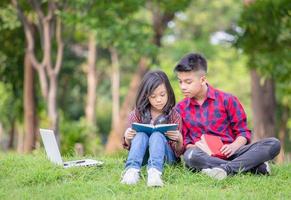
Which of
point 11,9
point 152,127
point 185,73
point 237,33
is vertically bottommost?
point 152,127

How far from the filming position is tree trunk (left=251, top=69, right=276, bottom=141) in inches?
492

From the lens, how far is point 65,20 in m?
11.4

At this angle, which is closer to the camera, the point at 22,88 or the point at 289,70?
the point at 289,70

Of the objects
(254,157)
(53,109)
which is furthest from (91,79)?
(254,157)

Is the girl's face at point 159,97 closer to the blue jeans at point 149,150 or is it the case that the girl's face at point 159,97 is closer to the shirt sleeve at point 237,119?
the blue jeans at point 149,150

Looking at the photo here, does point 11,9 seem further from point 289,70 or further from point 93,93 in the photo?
point 93,93

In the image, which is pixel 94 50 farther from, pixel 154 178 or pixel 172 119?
pixel 154 178

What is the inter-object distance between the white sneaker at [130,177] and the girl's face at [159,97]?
2.11ft

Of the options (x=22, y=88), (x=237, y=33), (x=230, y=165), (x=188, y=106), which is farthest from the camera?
(x=22, y=88)

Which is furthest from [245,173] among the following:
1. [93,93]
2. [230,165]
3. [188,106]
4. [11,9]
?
[93,93]

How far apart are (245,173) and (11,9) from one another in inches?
374

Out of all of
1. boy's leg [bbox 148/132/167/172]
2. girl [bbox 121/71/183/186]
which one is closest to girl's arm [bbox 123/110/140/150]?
girl [bbox 121/71/183/186]

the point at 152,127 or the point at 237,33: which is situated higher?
the point at 237,33

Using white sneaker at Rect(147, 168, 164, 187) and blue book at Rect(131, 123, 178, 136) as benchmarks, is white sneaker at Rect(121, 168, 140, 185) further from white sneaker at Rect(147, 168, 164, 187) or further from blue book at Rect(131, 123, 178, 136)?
blue book at Rect(131, 123, 178, 136)
